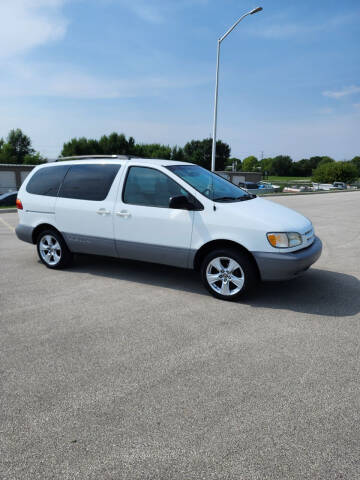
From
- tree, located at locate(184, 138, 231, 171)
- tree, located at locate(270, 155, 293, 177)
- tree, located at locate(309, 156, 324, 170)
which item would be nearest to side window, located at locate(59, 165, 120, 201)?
tree, located at locate(184, 138, 231, 171)

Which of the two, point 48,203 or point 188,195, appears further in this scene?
point 48,203

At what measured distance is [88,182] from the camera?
6.05 metres

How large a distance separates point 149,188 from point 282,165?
145 meters

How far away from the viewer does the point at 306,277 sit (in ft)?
20.0

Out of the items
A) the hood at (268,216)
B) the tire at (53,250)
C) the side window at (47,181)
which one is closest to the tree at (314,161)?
the side window at (47,181)

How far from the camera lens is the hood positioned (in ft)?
15.7

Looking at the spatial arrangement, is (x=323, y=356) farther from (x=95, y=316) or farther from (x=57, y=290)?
(x=57, y=290)

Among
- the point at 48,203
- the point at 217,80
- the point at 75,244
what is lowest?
the point at 75,244

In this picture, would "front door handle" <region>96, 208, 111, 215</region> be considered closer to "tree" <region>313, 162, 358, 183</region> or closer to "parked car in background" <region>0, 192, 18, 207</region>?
"parked car in background" <region>0, 192, 18, 207</region>

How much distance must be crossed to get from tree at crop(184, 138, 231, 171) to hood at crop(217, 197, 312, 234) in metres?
84.0

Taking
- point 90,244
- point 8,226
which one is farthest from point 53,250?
point 8,226

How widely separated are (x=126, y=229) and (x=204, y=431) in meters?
3.51

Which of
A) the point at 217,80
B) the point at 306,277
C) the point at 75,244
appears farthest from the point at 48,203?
the point at 217,80

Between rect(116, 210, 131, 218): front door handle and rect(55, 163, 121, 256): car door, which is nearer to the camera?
rect(116, 210, 131, 218): front door handle
